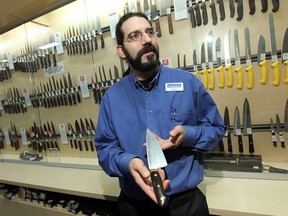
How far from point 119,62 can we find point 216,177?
1.16 m

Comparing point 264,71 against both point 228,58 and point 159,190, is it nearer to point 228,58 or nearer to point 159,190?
point 228,58

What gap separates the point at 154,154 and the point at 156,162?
30 mm

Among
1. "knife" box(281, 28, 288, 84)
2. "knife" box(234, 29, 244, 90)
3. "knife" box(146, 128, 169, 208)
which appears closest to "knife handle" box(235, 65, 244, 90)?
"knife" box(234, 29, 244, 90)

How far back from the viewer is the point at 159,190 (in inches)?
26.6

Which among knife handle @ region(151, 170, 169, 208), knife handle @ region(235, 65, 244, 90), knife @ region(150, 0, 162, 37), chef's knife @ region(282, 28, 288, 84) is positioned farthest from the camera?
knife @ region(150, 0, 162, 37)

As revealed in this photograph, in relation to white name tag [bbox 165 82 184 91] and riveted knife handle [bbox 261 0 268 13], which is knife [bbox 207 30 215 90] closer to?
riveted knife handle [bbox 261 0 268 13]

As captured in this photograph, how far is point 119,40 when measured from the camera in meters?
1.11

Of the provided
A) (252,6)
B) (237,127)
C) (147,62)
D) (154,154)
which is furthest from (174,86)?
(252,6)

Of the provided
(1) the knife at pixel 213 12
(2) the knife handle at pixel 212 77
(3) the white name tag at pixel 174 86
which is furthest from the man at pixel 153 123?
(1) the knife at pixel 213 12

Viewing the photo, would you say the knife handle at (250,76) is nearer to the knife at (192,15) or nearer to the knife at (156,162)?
the knife at (192,15)

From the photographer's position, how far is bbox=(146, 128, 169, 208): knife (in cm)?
67

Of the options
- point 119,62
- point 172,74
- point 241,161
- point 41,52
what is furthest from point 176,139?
point 41,52

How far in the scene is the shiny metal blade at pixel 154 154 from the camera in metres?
0.77

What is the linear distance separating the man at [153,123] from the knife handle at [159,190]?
0.17 m
